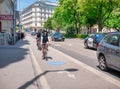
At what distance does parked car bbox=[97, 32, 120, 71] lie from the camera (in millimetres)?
10188

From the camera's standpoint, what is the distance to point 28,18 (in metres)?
179

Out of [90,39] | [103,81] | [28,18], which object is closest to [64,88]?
[103,81]

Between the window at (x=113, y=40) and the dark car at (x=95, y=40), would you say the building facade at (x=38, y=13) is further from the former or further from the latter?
the window at (x=113, y=40)

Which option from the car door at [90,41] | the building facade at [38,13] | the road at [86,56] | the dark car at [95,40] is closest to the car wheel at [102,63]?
the road at [86,56]

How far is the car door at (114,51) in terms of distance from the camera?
10.1 meters

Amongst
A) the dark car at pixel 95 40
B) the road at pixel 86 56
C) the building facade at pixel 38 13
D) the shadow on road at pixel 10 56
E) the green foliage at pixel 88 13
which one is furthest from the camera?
the building facade at pixel 38 13

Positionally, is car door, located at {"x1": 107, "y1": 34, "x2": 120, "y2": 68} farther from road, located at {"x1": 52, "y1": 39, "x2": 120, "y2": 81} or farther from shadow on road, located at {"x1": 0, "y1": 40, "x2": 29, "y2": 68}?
shadow on road, located at {"x1": 0, "y1": 40, "x2": 29, "y2": 68}

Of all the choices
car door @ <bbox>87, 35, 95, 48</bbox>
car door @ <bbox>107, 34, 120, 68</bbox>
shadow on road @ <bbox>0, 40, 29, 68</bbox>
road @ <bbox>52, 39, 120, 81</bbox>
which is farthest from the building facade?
car door @ <bbox>107, 34, 120, 68</bbox>

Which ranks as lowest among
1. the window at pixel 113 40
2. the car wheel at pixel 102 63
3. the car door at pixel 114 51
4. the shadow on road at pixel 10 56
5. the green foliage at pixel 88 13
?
the shadow on road at pixel 10 56

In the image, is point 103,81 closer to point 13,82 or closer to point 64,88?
point 64,88

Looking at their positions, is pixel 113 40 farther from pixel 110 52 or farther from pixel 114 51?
pixel 114 51

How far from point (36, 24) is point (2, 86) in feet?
527

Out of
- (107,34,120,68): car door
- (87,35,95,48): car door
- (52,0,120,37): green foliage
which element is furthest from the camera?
(52,0,120,37): green foliage

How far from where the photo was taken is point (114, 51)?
1034cm
